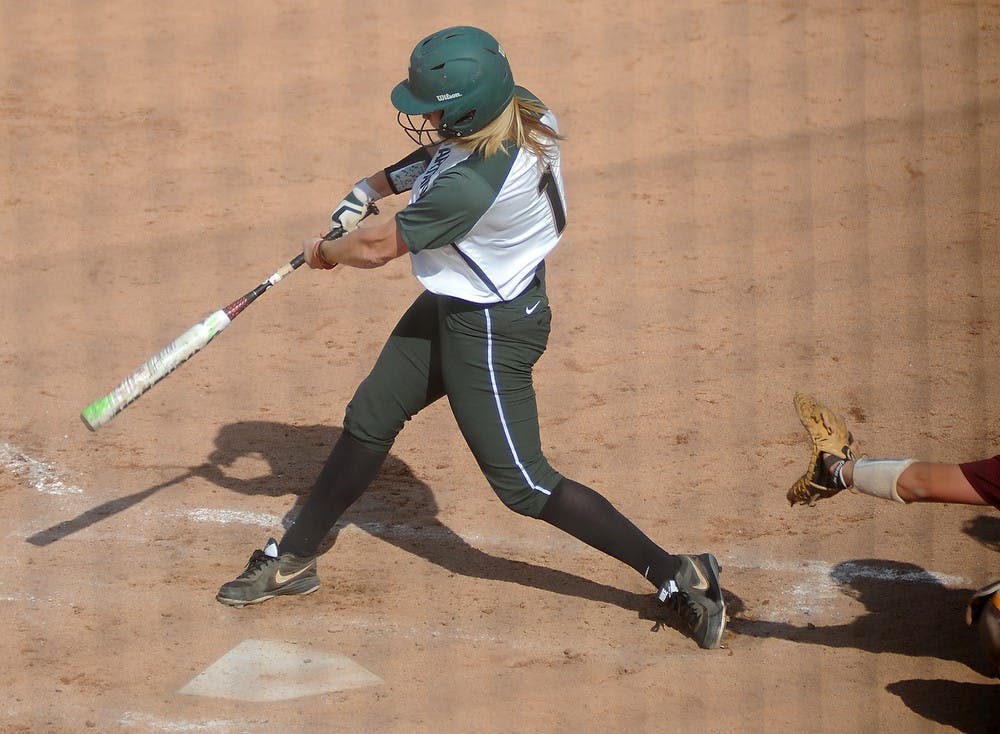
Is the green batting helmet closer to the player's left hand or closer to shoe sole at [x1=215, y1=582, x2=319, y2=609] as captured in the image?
the player's left hand

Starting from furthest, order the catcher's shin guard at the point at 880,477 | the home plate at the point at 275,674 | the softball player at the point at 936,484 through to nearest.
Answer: the home plate at the point at 275,674 → the catcher's shin guard at the point at 880,477 → the softball player at the point at 936,484

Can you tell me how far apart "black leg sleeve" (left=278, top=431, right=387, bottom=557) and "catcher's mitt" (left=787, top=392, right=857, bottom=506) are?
4.13 ft

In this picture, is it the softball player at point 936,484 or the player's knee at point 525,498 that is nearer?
the softball player at point 936,484

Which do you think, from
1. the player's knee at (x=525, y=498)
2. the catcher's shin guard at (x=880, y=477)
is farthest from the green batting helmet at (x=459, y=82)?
the catcher's shin guard at (x=880, y=477)

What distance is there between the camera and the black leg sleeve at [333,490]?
12.4 ft

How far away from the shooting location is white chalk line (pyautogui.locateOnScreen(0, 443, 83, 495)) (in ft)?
14.9

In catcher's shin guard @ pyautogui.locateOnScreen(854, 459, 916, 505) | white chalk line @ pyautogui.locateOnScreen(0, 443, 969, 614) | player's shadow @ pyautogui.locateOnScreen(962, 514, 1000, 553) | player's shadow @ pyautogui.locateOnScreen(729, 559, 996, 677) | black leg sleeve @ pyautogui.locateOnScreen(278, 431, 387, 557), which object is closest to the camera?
catcher's shin guard @ pyautogui.locateOnScreen(854, 459, 916, 505)

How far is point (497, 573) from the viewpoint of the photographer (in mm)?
4113

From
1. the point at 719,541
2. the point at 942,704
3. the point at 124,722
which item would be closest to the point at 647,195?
the point at 719,541

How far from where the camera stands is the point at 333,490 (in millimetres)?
3816

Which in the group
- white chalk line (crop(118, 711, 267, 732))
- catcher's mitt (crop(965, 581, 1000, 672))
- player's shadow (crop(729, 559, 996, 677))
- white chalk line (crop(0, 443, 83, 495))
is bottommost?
white chalk line (crop(118, 711, 267, 732))

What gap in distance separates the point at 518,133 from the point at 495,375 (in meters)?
0.67

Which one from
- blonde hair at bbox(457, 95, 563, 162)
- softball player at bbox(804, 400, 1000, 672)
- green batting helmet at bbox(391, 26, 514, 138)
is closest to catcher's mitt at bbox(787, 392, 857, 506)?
softball player at bbox(804, 400, 1000, 672)

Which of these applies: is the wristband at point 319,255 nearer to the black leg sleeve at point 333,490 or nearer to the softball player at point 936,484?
the black leg sleeve at point 333,490
